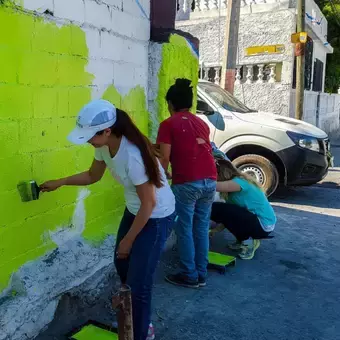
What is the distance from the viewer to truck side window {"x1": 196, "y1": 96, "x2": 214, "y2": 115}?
7246 mm

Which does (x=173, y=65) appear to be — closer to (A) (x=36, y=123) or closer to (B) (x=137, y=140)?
(A) (x=36, y=123)

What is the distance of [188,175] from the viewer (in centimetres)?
356

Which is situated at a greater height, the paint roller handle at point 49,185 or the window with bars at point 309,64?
the window with bars at point 309,64

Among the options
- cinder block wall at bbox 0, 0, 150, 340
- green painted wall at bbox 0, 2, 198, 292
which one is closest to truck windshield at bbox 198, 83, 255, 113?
cinder block wall at bbox 0, 0, 150, 340

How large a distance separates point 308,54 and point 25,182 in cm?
1263

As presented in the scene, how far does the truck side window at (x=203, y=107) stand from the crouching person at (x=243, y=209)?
293cm

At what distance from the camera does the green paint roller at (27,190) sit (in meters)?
2.67

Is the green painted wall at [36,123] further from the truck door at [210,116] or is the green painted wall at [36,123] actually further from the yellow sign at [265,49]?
the yellow sign at [265,49]

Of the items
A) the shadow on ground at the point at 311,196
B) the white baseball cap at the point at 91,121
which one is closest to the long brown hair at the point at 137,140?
the white baseball cap at the point at 91,121

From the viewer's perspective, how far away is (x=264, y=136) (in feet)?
23.1

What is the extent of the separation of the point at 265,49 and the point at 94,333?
9928 millimetres

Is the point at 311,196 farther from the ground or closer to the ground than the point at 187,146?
closer to the ground

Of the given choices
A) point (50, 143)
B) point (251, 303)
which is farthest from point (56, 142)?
point (251, 303)

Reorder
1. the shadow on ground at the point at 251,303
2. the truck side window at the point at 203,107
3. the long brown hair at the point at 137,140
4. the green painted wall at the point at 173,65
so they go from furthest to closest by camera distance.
Answer: the truck side window at the point at 203,107 → the green painted wall at the point at 173,65 → the shadow on ground at the point at 251,303 → the long brown hair at the point at 137,140
